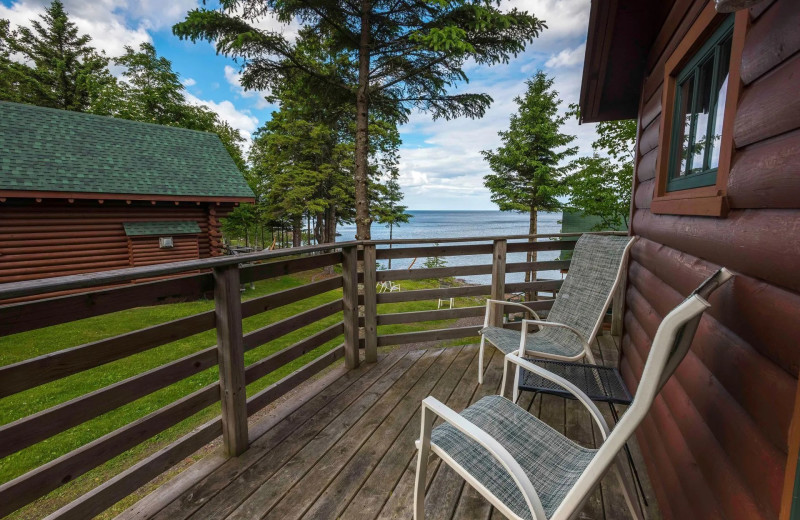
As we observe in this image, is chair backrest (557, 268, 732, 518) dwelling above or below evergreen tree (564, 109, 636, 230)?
below

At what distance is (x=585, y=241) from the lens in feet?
9.05

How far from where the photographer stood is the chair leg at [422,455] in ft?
4.13

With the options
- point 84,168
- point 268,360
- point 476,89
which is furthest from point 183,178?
point 268,360

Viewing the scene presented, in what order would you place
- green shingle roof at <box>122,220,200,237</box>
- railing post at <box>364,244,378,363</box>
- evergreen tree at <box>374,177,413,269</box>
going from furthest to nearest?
evergreen tree at <box>374,177,413,269</box>
green shingle roof at <box>122,220,200,237</box>
railing post at <box>364,244,378,363</box>

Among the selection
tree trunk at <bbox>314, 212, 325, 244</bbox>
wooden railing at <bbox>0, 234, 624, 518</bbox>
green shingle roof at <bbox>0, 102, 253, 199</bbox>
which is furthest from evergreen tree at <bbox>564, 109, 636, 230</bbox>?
tree trunk at <bbox>314, 212, 325, 244</bbox>

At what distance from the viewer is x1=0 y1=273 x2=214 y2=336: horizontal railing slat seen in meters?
1.15

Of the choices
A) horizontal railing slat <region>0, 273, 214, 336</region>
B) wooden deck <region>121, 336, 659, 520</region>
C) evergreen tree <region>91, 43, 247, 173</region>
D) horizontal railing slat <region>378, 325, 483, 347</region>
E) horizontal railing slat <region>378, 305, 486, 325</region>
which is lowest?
wooden deck <region>121, 336, 659, 520</region>

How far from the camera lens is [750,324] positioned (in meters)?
0.90

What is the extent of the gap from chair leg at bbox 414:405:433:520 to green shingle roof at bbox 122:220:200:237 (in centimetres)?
996

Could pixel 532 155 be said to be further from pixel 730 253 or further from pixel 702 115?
pixel 730 253

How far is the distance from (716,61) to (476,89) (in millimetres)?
6599

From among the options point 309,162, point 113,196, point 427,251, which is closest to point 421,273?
point 427,251

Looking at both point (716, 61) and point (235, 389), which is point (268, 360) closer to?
point (235, 389)

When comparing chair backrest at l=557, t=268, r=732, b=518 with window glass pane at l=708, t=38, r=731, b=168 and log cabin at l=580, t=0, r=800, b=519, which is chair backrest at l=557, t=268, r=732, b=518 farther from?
window glass pane at l=708, t=38, r=731, b=168
